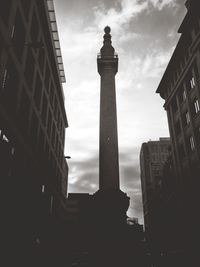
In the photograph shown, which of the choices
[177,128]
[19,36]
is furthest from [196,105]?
[19,36]

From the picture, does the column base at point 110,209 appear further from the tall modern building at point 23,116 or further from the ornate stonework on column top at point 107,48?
the ornate stonework on column top at point 107,48

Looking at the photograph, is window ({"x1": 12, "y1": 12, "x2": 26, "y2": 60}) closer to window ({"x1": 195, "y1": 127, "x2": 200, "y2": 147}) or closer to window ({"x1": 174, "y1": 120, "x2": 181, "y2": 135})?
window ({"x1": 195, "y1": 127, "x2": 200, "y2": 147})

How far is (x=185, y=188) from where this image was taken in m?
34.5

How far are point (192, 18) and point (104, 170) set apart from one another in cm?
2289

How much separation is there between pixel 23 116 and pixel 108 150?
13454 millimetres

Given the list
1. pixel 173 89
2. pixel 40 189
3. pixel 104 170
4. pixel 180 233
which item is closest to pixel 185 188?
pixel 180 233

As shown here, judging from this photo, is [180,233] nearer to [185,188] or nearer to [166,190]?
[185,188]

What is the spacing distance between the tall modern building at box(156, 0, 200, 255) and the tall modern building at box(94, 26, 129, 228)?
32.9 feet

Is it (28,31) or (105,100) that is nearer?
(28,31)

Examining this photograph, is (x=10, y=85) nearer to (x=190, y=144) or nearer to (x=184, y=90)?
(x=190, y=144)

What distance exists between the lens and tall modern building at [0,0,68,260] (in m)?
15.5

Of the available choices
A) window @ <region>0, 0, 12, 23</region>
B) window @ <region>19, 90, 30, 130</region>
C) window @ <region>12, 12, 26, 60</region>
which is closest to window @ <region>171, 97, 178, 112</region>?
window @ <region>19, 90, 30, 130</region>

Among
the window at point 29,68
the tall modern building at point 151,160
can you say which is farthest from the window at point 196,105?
the tall modern building at point 151,160

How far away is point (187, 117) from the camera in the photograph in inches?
1407
